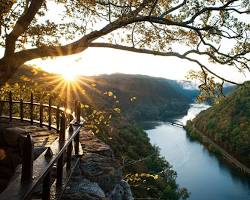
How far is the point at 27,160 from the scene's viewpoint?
3311 mm

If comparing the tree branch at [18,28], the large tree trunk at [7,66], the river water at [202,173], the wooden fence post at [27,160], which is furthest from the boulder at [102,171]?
the river water at [202,173]

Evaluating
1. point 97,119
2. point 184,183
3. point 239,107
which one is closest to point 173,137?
point 239,107

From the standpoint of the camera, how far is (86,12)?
11.3 meters

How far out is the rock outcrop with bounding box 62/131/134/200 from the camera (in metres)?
5.39

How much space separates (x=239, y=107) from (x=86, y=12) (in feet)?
453

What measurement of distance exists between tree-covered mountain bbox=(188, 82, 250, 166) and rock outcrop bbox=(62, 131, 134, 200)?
98.0 metres

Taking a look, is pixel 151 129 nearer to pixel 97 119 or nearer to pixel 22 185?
pixel 97 119

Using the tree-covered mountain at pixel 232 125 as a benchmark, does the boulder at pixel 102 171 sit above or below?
above

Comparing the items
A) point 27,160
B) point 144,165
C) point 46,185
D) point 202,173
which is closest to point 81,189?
point 46,185

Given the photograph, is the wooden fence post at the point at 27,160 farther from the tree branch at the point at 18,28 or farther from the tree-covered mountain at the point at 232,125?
the tree-covered mountain at the point at 232,125

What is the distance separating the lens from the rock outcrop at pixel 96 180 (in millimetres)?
5391

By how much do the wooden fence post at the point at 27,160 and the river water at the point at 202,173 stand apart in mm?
75450

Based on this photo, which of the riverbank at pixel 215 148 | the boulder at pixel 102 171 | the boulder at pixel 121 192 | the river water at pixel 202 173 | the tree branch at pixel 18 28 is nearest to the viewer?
the boulder at pixel 102 171

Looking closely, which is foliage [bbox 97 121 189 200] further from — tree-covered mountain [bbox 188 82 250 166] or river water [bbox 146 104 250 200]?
tree-covered mountain [bbox 188 82 250 166]
